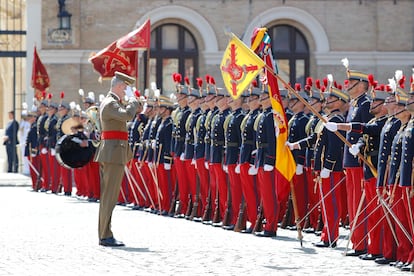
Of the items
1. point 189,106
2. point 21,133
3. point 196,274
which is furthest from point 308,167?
point 21,133

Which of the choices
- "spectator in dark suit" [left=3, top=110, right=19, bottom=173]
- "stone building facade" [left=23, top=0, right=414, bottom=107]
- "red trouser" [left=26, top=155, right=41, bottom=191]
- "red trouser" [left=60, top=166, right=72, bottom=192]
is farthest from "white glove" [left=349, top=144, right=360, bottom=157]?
"spectator in dark suit" [left=3, top=110, right=19, bottom=173]

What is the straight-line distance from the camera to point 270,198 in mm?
14242

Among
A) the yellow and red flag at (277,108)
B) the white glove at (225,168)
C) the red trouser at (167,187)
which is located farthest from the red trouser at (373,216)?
the red trouser at (167,187)

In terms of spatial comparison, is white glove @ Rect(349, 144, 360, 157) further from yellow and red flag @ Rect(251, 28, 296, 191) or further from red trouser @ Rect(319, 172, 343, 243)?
yellow and red flag @ Rect(251, 28, 296, 191)

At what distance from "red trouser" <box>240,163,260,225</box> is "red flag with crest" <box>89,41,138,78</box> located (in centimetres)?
791

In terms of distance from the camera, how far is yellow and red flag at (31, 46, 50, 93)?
87.5 feet

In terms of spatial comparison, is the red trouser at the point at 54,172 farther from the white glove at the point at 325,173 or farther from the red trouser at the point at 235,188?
the white glove at the point at 325,173

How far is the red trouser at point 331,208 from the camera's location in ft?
42.4

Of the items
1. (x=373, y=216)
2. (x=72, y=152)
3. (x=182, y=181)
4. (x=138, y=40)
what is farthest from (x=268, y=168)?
(x=138, y=40)

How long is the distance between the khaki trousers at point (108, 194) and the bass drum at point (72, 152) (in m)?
7.56

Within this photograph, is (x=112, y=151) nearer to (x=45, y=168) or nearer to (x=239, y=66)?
(x=239, y=66)

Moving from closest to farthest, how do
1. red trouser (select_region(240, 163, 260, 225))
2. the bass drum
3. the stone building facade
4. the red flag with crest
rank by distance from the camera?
1. red trouser (select_region(240, 163, 260, 225))
2. the bass drum
3. the red flag with crest
4. the stone building facade

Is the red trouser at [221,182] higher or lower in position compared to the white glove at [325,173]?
lower

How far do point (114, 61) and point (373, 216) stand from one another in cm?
1158
